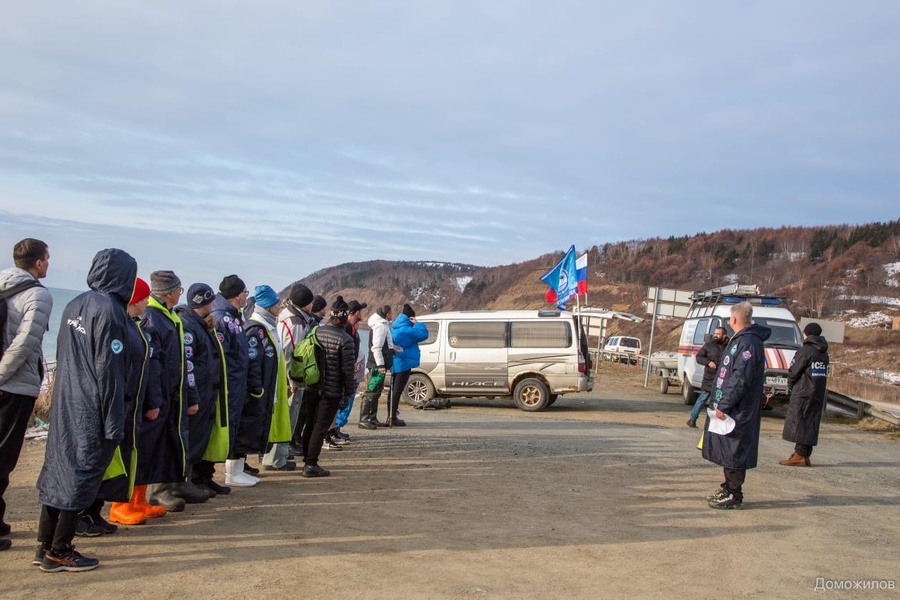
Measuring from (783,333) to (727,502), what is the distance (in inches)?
388

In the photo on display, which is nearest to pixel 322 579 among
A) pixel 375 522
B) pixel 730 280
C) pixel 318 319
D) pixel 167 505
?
pixel 375 522

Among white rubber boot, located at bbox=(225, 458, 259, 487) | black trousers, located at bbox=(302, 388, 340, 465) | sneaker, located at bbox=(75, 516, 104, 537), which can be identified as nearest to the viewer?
sneaker, located at bbox=(75, 516, 104, 537)

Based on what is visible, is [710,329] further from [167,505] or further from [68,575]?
[68,575]

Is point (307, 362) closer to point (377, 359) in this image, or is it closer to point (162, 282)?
point (162, 282)

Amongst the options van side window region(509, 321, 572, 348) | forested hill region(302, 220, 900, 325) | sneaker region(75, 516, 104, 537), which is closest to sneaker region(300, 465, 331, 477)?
sneaker region(75, 516, 104, 537)

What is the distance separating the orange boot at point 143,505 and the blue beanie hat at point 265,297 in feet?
7.01

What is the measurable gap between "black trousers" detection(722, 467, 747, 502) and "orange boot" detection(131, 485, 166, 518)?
4898 millimetres

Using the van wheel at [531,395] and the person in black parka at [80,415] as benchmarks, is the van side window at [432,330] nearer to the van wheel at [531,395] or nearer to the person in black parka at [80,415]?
the van wheel at [531,395]

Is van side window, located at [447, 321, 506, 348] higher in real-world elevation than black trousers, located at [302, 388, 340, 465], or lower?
higher

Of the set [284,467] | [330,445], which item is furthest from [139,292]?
[330,445]

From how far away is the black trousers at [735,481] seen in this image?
6746mm

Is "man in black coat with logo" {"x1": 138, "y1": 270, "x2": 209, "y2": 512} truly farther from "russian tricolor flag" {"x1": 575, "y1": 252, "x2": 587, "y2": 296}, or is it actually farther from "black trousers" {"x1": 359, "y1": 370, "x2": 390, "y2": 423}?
"russian tricolor flag" {"x1": 575, "y1": 252, "x2": 587, "y2": 296}

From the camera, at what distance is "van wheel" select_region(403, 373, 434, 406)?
50.2 ft

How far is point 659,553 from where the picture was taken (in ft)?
17.7
